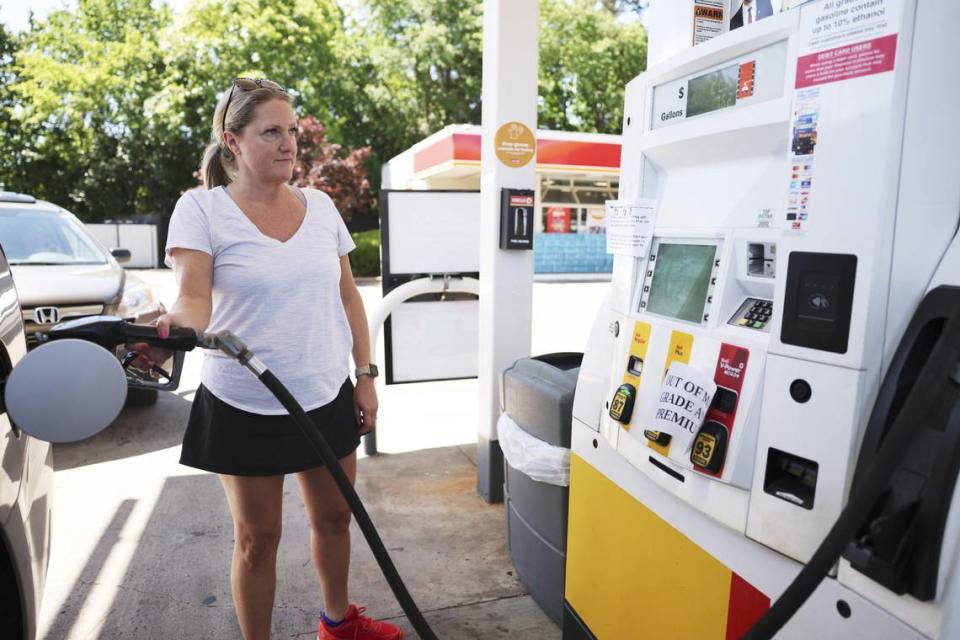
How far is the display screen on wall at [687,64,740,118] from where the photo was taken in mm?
1452

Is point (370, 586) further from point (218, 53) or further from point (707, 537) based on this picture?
point (218, 53)

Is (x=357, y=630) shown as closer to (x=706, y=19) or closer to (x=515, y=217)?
(x=515, y=217)

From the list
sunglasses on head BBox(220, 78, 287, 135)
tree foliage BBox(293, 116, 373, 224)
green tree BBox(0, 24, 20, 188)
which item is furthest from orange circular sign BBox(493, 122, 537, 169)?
green tree BBox(0, 24, 20, 188)

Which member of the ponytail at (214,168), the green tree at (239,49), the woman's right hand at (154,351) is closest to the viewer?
the woman's right hand at (154,351)

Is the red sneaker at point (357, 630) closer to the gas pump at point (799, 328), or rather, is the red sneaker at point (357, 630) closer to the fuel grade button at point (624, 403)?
the gas pump at point (799, 328)

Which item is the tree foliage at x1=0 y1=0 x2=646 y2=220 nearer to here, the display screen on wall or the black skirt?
the black skirt

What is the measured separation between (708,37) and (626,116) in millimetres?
265

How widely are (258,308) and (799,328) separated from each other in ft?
4.12

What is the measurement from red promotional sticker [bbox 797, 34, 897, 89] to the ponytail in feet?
4.74

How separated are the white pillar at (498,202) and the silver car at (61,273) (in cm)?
224

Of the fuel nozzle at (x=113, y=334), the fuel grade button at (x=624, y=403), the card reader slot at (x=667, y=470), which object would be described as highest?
the fuel nozzle at (x=113, y=334)

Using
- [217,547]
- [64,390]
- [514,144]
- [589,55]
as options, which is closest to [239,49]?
[589,55]

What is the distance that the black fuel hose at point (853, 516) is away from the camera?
94 cm

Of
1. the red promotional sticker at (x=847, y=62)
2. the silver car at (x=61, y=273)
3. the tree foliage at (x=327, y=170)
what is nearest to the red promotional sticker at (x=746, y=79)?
the red promotional sticker at (x=847, y=62)
